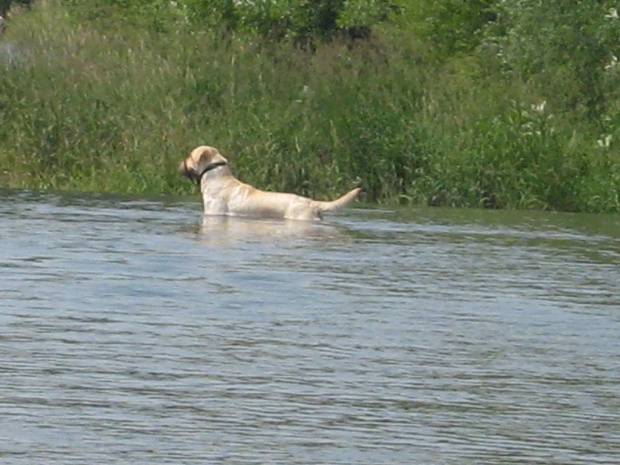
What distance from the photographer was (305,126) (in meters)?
21.3

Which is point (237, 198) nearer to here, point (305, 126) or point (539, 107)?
point (305, 126)

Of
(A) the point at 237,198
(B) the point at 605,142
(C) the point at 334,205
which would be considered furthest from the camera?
(B) the point at 605,142

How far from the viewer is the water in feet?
20.6

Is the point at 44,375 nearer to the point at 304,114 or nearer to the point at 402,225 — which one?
the point at 402,225

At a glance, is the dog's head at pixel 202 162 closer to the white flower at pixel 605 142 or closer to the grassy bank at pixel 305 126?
the grassy bank at pixel 305 126

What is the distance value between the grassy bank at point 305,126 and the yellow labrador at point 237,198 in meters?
3.22

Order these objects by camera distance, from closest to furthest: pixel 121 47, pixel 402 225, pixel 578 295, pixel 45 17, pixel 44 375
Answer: pixel 44 375, pixel 578 295, pixel 402 225, pixel 121 47, pixel 45 17

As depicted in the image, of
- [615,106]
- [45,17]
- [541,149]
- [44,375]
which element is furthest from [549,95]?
[44,375]

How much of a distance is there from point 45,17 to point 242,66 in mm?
8229

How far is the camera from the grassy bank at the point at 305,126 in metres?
20.2

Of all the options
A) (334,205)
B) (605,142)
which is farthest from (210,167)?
(605,142)

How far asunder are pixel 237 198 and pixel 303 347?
847 centimetres

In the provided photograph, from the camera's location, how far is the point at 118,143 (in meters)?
21.6

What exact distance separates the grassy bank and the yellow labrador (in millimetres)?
3224
